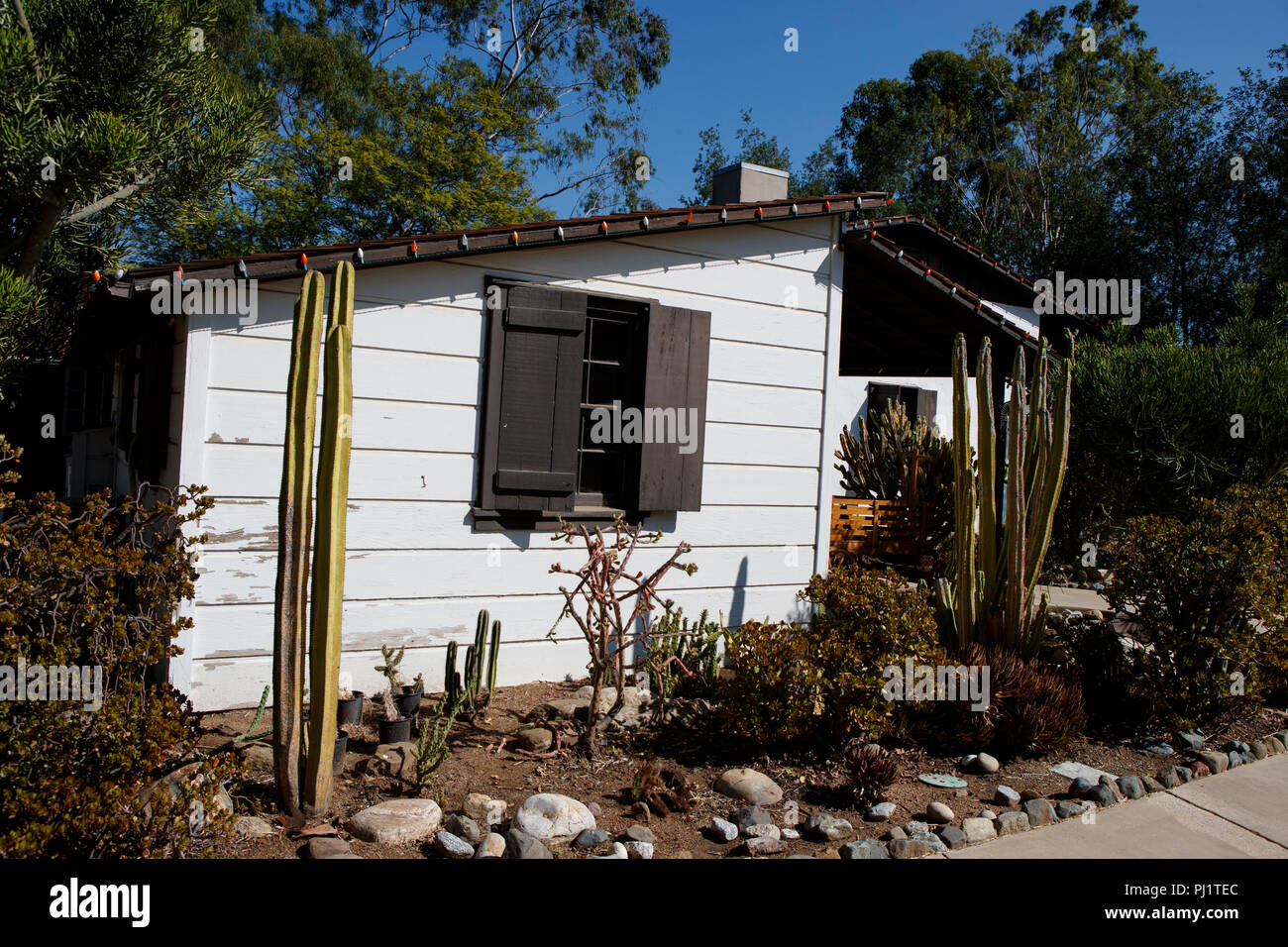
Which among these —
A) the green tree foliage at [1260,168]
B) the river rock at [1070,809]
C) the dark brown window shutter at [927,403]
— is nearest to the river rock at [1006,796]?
the river rock at [1070,809]

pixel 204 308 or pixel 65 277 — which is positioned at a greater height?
pixel 65 277

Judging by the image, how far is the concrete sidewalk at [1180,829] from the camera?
12.9 feet

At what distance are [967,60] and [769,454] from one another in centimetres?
2479

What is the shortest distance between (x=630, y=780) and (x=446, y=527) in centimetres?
202

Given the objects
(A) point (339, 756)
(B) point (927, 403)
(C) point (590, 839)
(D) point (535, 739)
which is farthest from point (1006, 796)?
(B) point (927, 403)

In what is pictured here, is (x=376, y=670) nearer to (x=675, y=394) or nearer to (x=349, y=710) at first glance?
(x=349, y=710)

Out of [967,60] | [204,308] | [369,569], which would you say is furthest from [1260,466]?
[967,60]

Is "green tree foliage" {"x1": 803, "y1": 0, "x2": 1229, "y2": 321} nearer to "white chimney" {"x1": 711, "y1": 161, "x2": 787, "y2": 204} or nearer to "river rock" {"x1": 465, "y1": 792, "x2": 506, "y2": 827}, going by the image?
"white chimney" {"x1": 711, "y1": 161, "x2": 787, "y2": 204}

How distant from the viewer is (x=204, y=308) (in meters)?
4.81

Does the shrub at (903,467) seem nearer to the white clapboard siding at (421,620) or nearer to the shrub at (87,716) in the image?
the white clapboard siding at (421,620)

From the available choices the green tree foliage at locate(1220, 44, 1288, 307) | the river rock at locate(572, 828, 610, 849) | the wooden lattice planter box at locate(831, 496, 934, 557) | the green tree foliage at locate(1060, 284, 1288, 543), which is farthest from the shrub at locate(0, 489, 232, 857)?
the green tree foliage at locate(1220, 44, 1288, 307)

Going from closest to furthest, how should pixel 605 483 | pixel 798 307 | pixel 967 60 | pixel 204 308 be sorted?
pixel 204 308 < pixel 605 483 < pixel 798 307 < pixel 967 60

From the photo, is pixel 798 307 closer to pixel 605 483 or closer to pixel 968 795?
pixel 605 483

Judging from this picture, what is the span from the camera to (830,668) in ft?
15.3
